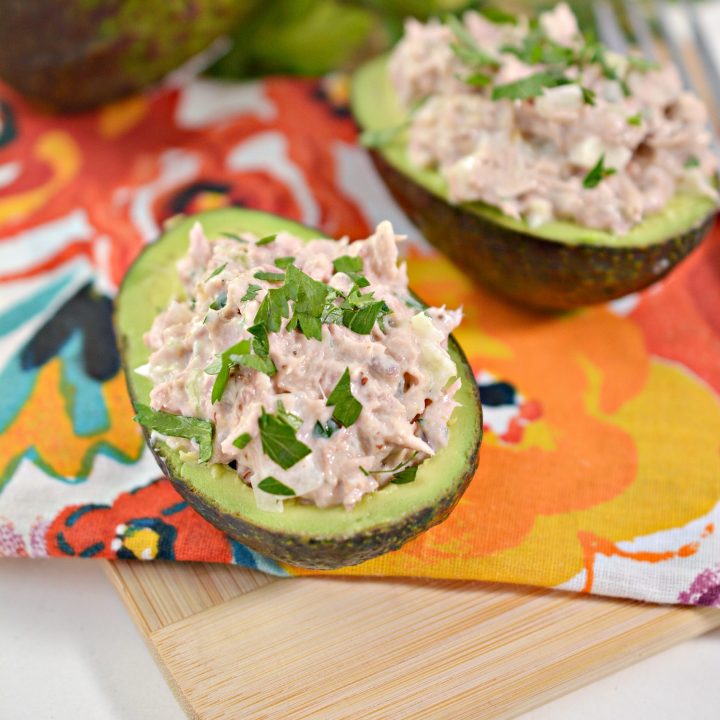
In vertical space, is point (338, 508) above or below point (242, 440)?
below

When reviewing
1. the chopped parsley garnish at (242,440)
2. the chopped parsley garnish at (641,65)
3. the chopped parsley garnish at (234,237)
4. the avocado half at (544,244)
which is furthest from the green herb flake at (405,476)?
the chopped parsley garnish at (641,65)

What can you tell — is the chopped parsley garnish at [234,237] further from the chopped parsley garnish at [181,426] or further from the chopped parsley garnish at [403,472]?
the chopped parsley garnish at [403,472]

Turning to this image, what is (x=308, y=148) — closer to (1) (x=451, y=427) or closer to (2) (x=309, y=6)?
(2) (x=309, y=6)

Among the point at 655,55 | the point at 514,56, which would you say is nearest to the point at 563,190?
the point at 514,56

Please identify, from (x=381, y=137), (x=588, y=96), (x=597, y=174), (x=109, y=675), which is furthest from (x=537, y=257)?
(x=109, y=675)

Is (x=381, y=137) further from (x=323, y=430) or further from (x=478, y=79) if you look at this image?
(x=323, y=430)

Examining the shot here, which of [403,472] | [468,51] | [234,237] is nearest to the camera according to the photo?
[403,472]

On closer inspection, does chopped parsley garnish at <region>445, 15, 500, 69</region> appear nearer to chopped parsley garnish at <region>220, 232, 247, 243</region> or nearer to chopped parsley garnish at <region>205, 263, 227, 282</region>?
chopped parsley garnish at <region>220, 232, 247, 243</region>

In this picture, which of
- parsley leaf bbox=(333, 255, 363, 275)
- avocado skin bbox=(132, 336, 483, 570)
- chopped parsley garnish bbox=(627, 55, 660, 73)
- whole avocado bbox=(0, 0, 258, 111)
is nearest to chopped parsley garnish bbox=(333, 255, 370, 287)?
parsley leaf bbox=(333, 255, 363, 275)
